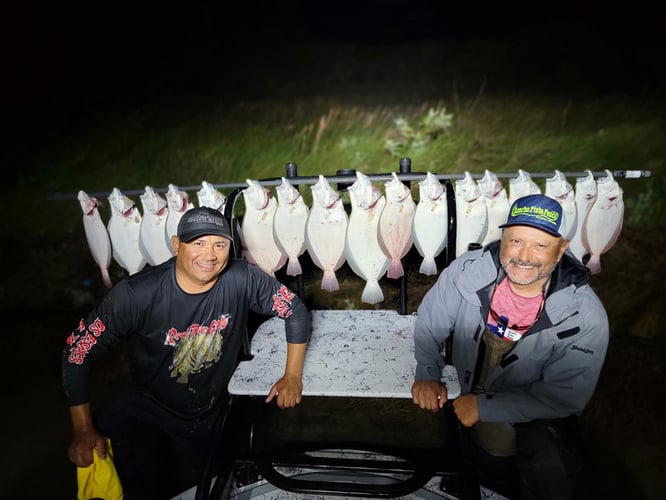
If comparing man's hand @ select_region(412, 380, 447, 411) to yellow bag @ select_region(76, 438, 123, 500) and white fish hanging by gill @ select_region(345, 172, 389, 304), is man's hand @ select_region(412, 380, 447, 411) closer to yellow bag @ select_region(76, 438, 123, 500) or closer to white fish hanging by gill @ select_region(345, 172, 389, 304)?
white fish hanging by gill @ select_region(345, 172, 389, 304)

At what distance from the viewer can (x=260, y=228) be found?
214cm

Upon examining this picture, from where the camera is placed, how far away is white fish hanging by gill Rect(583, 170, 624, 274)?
2.09m

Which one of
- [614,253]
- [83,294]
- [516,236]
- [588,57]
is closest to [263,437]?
[516,236]

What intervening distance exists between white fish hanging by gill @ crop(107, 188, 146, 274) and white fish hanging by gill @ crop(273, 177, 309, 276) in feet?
2.97

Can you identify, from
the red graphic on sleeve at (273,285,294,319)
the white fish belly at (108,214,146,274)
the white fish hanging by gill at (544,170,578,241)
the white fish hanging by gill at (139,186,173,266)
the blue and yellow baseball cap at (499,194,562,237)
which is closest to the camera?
the blue and yellow baseball cap at (499,194,562,237)

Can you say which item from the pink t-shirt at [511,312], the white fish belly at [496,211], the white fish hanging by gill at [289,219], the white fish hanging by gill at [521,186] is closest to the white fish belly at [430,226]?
the white fish belly at [496,211]

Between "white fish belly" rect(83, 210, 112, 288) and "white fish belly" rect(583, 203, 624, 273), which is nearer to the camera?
"white fish belly" rect(583, 203, 624, 273)

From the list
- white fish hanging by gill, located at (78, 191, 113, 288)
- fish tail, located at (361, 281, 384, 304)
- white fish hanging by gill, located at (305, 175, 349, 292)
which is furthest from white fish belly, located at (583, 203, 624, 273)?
white fish hanging by gill, located at (78, 191, 113, 288)

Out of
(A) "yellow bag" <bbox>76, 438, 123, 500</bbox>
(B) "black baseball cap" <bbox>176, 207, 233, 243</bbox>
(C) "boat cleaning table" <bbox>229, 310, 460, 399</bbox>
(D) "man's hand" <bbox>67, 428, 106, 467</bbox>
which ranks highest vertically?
(B) "black baseball cap" <bbox>176, 207, 233, 243</bbox>

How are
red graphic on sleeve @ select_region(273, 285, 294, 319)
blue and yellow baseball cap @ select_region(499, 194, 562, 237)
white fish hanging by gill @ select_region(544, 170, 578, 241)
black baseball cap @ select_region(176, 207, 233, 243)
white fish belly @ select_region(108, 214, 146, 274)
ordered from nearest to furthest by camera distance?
blue and yellow baseball cap @ select_region(499, 194, 562, 237)
black baseball cap @ select_region(176, 207, 233, 243)
red graphic on sleeve @ select_region(273, 285, 294, 319)
white fish hanging by gill @ select_region(544, 170, 578, 241)
white fish belly @ select_region(108, 214, 146, 274)

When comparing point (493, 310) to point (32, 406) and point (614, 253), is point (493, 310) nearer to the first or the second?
point (614, 253)

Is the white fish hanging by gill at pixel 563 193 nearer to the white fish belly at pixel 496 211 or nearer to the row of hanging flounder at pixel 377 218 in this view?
the row of hanging flounder at pixel 377 218

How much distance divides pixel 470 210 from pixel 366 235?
0.59 m

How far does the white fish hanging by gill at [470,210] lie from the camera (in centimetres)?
205
